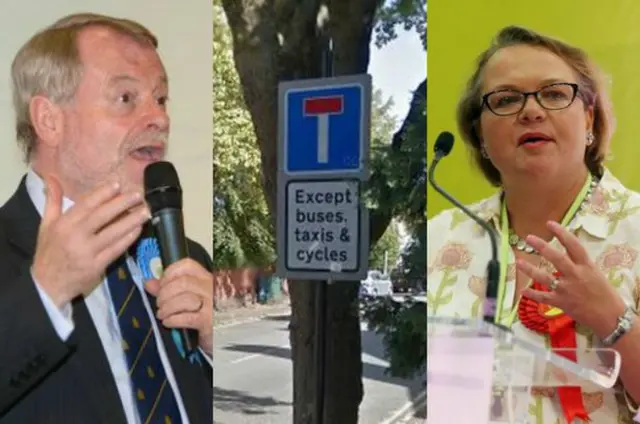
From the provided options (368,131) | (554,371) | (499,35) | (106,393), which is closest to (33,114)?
(106,393)

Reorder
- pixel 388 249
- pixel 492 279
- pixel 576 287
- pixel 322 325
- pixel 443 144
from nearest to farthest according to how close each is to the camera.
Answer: pixel 576 287
pixel 492 279
pixel 443 144
pixel 388 249
pixel 322 325

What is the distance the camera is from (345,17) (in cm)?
249

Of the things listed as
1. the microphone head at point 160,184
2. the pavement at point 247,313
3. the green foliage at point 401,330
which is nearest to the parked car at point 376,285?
the green foliage at point 401,330

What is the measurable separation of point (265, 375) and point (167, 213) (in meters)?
0.62

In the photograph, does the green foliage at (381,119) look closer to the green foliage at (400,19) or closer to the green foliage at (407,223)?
the green foliage at (407,223)

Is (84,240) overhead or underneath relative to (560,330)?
overhead

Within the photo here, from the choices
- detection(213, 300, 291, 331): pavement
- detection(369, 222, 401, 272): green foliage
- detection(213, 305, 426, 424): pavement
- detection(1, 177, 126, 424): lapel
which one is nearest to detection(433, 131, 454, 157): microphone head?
detection(369, 222, 401, 272): green foliage

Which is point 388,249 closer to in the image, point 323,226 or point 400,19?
point 323,226

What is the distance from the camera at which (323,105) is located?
252 cm

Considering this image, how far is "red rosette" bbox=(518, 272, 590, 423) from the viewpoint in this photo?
2104mm

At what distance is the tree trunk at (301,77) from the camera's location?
97.7 inches

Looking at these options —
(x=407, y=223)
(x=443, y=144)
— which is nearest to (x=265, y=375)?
(x=407, y=223)

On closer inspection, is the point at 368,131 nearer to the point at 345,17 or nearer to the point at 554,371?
the point at 345,17

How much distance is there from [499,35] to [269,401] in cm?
131
